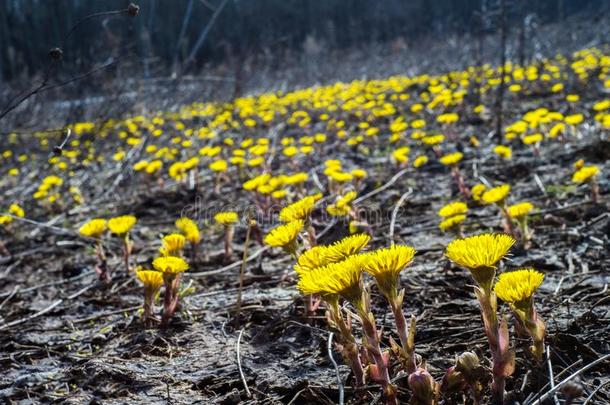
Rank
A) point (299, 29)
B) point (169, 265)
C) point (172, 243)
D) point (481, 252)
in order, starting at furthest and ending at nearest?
point (299, 29)
point (172, 243)
point (169, 265)
point (481, 252)

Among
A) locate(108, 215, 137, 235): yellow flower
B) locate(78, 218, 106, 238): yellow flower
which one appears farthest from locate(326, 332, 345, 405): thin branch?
locate(78, 218, 106, 238): yellow flower

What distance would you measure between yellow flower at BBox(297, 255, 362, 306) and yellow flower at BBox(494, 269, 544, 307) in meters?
0.34

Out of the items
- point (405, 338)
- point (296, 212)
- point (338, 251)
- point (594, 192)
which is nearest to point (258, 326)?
point (296, 212)

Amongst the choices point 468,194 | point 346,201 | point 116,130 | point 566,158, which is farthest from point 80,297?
point 116,130

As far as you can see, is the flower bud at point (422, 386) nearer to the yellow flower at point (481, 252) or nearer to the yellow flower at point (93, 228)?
the yellow flower at point (481, 252)

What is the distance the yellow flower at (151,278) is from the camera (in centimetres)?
A: 196

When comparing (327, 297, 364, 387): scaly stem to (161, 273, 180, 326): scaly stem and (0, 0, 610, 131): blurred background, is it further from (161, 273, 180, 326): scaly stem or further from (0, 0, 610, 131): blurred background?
(0, 0, 610, 131): blurred background

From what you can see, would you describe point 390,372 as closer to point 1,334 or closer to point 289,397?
point 289,397

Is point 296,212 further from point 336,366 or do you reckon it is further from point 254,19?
point 254,19

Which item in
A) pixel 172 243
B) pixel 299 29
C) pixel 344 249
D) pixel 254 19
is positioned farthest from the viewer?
pixel 299 29

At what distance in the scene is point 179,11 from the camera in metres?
28.7

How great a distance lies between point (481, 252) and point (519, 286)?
144 mm

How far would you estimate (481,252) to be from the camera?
3.89 feet

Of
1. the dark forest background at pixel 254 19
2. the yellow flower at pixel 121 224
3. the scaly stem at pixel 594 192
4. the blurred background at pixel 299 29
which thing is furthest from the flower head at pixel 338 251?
the dark forest background at pixel 254 19
